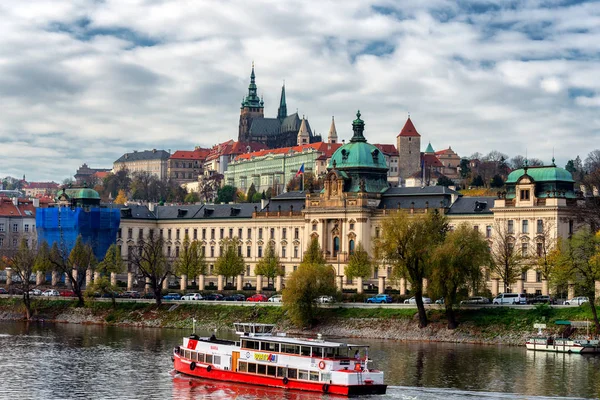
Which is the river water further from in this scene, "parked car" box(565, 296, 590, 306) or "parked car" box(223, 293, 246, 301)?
"parked car" box(223, 293, 246, 301)

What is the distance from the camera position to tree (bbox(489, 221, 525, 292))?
12481cm

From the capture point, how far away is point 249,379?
78188 mm

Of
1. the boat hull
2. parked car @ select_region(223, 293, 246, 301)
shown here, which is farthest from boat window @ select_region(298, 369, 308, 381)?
parked car @ select_region(223, 293, 246, 301)

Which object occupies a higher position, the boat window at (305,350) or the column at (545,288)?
the column at (545,288)

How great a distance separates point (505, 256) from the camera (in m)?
127

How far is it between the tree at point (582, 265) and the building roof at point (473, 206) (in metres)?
33.9

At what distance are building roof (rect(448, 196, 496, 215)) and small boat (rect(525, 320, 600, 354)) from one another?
4228cm

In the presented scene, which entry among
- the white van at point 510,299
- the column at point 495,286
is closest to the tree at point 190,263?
the column at point 495,286

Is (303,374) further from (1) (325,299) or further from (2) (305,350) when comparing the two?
(1) (325,299)

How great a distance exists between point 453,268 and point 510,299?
33.6ft

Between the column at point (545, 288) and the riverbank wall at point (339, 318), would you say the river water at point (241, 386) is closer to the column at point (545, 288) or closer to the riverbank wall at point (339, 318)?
the riverbank wall at point (339, 318)

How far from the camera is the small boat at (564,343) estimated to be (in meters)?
95.1

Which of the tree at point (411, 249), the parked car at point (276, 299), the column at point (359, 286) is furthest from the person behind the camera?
the column at point (359, 286)

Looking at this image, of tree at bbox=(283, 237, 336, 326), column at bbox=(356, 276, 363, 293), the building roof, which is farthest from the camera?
the building roof
